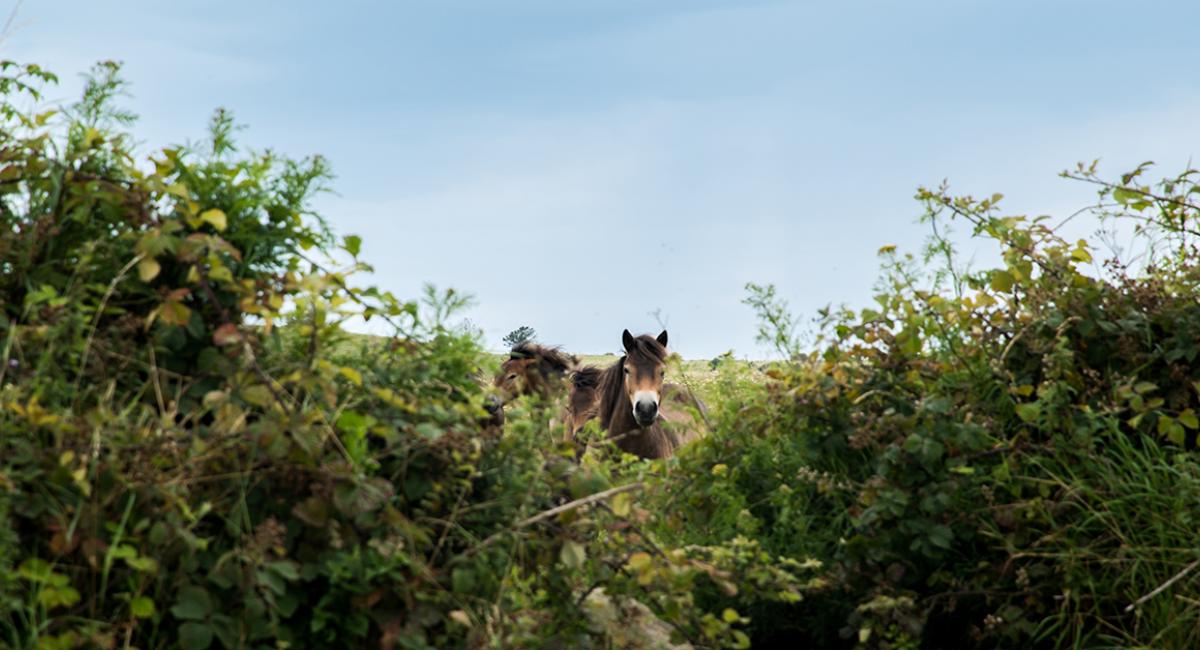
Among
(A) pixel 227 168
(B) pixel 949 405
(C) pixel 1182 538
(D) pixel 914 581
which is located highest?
(A) pixel 227 168

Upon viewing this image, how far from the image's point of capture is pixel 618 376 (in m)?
10.9

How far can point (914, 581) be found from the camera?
17.9 ft

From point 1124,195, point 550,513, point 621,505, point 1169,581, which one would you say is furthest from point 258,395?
point 1124,195

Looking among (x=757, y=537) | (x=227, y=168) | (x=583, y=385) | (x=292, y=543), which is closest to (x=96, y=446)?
(x=292, y=543)

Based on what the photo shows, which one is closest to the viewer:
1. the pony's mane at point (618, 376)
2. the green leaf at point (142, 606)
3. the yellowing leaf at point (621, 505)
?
the green leaf at point (142, 606)

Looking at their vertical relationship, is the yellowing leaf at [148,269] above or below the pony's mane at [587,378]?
below

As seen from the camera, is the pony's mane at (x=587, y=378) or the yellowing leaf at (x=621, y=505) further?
the pony's mane at (x=587, y=378)

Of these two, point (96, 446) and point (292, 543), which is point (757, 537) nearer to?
point (292, 543)

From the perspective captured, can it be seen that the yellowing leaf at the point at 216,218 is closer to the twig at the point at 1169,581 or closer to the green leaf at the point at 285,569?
the green leaf at the point at 285,569

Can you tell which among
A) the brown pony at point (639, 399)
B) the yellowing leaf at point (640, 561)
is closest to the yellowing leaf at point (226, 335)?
the yellowing leaf at point (640, 561)

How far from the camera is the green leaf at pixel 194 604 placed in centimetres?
338

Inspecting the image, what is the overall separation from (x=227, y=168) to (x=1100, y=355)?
422cm

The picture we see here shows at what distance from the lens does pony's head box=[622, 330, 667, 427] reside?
10.0 metres

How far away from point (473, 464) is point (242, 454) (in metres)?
0.81
